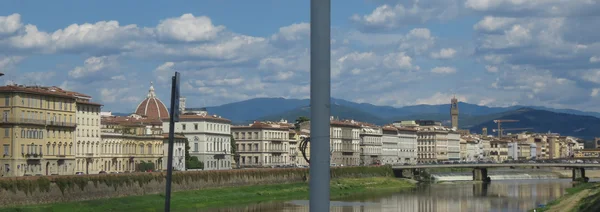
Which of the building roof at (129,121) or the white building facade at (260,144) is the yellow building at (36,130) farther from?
the white building facade at (260,144)

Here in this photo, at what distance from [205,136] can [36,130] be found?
49.8m

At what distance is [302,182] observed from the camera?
121562 mm

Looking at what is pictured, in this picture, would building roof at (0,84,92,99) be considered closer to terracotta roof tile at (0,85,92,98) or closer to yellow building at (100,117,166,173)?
terracotta roof tile at (0,85,92,98)

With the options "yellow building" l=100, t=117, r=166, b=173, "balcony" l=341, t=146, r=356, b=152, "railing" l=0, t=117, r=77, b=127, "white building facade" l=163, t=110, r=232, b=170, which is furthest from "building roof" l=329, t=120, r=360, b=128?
"railing" l=0, t=117, r=77, b=127

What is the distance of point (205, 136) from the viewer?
14550 cm

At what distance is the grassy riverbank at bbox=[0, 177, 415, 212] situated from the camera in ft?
237

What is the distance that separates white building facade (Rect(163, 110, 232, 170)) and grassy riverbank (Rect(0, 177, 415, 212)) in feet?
74.2

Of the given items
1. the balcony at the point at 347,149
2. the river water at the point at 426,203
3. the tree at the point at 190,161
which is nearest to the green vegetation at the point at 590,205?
the river water at the point at 426,203

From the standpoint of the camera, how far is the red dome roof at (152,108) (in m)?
168

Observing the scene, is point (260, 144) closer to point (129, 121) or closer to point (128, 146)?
point (129, 121)

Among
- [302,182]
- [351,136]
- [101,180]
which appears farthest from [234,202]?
[351,136]

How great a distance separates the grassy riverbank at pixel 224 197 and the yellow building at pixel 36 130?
15.7m

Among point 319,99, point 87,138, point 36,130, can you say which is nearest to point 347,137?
point 87,138

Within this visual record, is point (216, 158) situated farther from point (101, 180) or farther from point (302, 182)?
point (101, 180)
